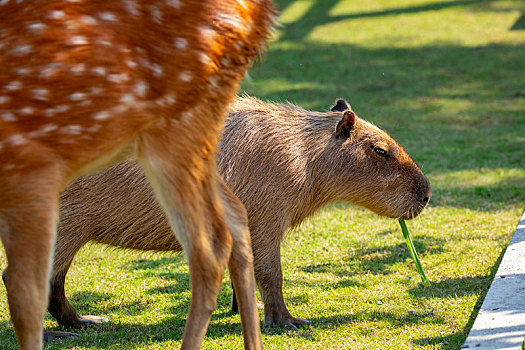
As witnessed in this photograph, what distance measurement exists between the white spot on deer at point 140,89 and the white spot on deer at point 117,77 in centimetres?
5

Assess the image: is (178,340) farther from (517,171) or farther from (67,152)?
(517,171)

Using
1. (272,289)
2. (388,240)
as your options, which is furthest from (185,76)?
(388,240)

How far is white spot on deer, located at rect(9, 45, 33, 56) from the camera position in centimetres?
290

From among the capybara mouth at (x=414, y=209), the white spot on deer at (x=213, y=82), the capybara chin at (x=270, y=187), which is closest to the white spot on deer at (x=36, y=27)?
the white spot on deer at (x=213, y=82)

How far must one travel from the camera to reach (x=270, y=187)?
4.54 meters

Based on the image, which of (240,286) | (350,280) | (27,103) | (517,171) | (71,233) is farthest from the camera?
Result: (517,171)

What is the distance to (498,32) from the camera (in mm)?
14125

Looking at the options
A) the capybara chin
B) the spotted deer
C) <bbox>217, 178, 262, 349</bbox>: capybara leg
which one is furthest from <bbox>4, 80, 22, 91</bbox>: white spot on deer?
the capybara chin

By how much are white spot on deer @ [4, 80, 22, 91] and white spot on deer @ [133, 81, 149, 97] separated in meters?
0.43

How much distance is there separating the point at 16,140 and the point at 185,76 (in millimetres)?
705

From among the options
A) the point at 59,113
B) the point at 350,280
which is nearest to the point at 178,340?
the point at 350,280

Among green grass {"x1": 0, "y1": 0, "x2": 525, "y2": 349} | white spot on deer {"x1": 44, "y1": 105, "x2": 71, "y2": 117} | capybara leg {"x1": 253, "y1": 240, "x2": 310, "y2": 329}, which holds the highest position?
white spot on deer {"x1": 44, "y1": 105, "x2": 71, "y2": 117}

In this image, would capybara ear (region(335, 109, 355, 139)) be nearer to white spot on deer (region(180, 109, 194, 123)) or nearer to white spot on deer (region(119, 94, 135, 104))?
white spot on deer (region(180, 109, 194, 123))

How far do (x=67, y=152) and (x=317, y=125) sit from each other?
7.30 ft
